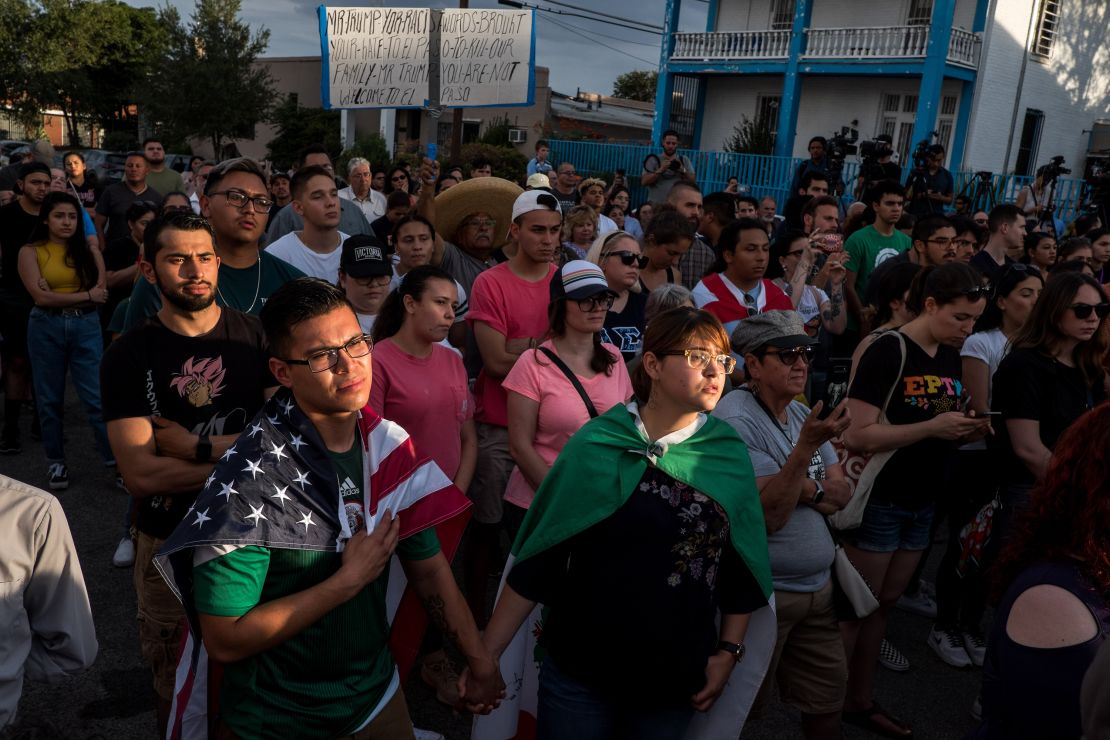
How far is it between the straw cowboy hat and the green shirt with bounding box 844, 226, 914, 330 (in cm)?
289

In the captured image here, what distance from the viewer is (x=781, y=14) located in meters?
26.6

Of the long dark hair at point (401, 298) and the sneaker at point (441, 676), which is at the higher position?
the long dark hair at point (401, 298)

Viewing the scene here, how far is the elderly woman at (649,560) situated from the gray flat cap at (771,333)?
0.51m

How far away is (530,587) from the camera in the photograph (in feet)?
8.46

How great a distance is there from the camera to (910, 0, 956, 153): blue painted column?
21.2m

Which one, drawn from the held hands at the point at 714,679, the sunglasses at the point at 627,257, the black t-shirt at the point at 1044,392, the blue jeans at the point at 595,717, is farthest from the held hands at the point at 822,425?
the sunglasses at the point at 627,257

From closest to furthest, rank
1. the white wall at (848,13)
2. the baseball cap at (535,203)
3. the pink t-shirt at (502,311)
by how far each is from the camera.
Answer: the pink t-shirt at (502,311) → the baseball cap at (535,203) → the white wall at (848,13)

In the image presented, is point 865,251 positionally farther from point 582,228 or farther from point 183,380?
point 183,380

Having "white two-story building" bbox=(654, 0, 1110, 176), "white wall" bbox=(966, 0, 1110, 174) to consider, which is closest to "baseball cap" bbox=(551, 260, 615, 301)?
"white two-story building" bbox=(654, 0, 1110, 176)

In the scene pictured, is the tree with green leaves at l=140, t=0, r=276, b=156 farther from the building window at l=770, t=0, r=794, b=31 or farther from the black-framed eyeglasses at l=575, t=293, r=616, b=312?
the black-framed eyeglasses at l=575, t=293, r=616, b=312

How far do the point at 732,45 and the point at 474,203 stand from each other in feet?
75.1

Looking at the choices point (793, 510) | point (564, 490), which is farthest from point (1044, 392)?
point (564, 490)

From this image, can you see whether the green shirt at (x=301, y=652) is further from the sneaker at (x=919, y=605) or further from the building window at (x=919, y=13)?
the building window at (x=919, y=13)

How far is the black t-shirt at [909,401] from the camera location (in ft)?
12.5
